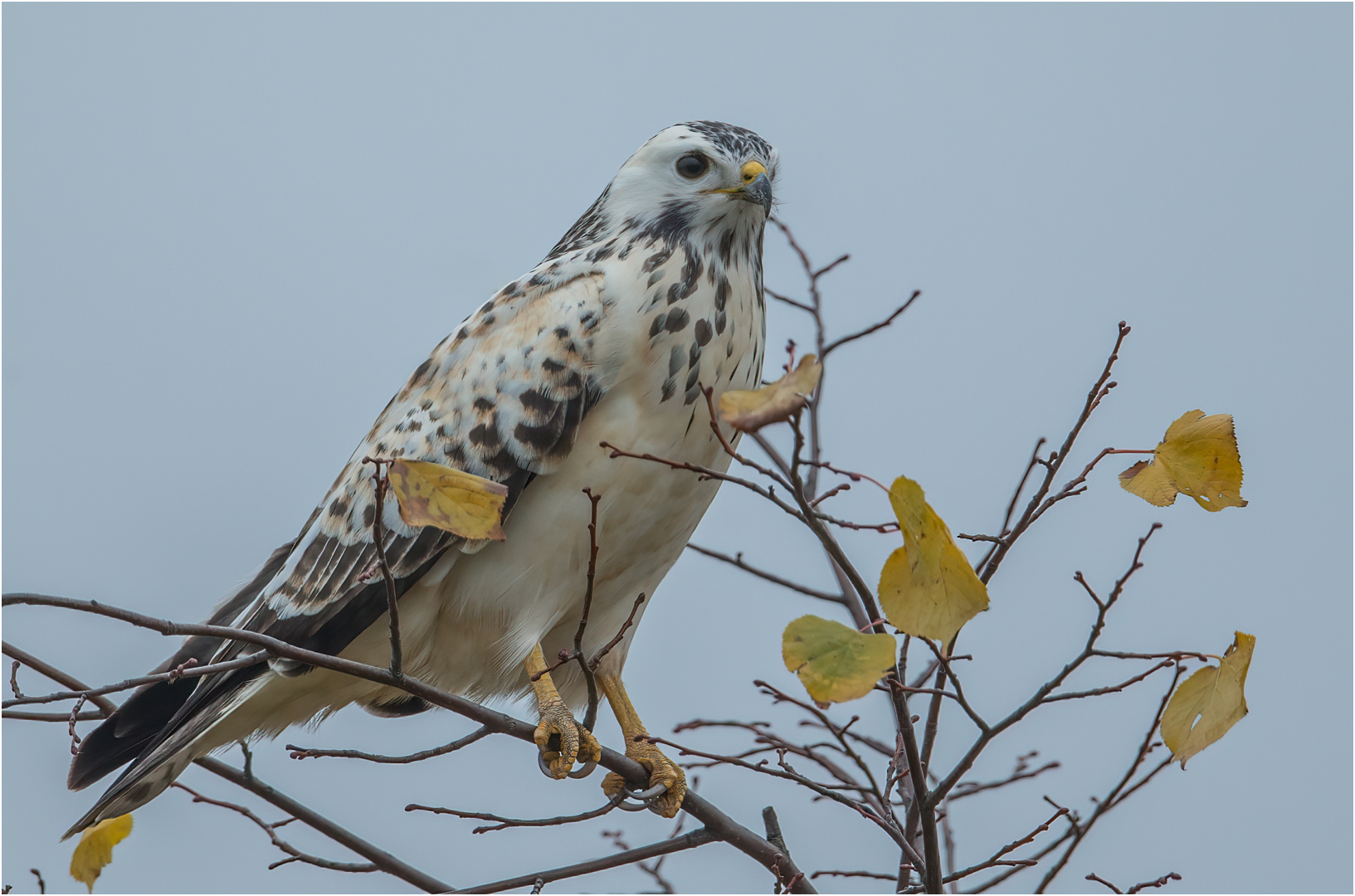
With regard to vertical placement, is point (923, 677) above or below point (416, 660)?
above

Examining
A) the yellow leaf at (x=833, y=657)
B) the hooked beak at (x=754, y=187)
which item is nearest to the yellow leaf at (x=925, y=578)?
→ the yellow leaf at (x=833, y=657)

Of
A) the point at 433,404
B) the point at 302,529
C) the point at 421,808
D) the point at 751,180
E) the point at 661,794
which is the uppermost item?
the point at 751,180

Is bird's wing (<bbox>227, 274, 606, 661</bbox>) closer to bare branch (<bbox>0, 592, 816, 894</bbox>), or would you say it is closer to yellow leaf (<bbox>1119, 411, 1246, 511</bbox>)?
bare branch (<bbox>0, 592, 816, 894</bbox>)

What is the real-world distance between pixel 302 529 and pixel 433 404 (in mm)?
576

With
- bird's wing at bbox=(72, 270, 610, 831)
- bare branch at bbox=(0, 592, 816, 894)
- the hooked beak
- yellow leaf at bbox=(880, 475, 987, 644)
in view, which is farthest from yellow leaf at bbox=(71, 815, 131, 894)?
the hooked beak

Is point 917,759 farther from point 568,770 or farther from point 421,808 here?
point 421,808

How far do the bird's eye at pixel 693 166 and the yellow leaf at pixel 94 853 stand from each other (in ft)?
6.16

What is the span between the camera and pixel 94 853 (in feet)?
6.23

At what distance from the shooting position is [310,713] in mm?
3035

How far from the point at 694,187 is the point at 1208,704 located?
1.70m

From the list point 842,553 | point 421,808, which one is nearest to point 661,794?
point 421,808

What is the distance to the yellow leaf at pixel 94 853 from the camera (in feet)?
6.20

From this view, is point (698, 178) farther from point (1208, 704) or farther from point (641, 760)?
point (1208, 704)

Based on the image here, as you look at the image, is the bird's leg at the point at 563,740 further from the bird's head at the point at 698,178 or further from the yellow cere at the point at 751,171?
the yellow cere at the point at 751,171
